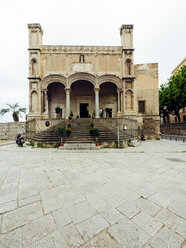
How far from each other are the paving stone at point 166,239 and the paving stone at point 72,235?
0.85 m

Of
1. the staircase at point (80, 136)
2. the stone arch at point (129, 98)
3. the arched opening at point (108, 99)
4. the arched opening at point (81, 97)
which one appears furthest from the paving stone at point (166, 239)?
the arched opening at point (81, 97)

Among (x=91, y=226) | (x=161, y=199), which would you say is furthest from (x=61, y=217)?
(x=161, y=199)

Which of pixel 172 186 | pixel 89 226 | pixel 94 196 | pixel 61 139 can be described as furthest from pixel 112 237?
pixel 61 139

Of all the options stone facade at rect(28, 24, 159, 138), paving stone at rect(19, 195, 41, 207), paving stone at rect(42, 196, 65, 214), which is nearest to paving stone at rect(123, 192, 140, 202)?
paving stone at rect(42, 196, 65, 214)

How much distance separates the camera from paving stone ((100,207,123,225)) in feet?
5.22

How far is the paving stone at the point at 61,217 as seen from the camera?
154 centimetres

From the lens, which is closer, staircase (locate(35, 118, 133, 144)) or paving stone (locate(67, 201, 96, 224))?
paving stone (locate(67, 201, 96, 224))

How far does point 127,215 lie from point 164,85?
28.9 meters

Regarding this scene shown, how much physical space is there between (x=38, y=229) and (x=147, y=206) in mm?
1776

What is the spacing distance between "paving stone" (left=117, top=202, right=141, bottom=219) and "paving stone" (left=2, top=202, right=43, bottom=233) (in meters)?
1.35

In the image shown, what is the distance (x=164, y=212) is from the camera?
1765mm

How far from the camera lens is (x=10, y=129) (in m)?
15.6

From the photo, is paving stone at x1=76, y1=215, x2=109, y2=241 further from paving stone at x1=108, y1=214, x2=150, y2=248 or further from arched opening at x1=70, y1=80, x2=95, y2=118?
arched opening at x1=70, y1=80, x2=95, y2=118

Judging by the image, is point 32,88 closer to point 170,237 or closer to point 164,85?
point 170,237
